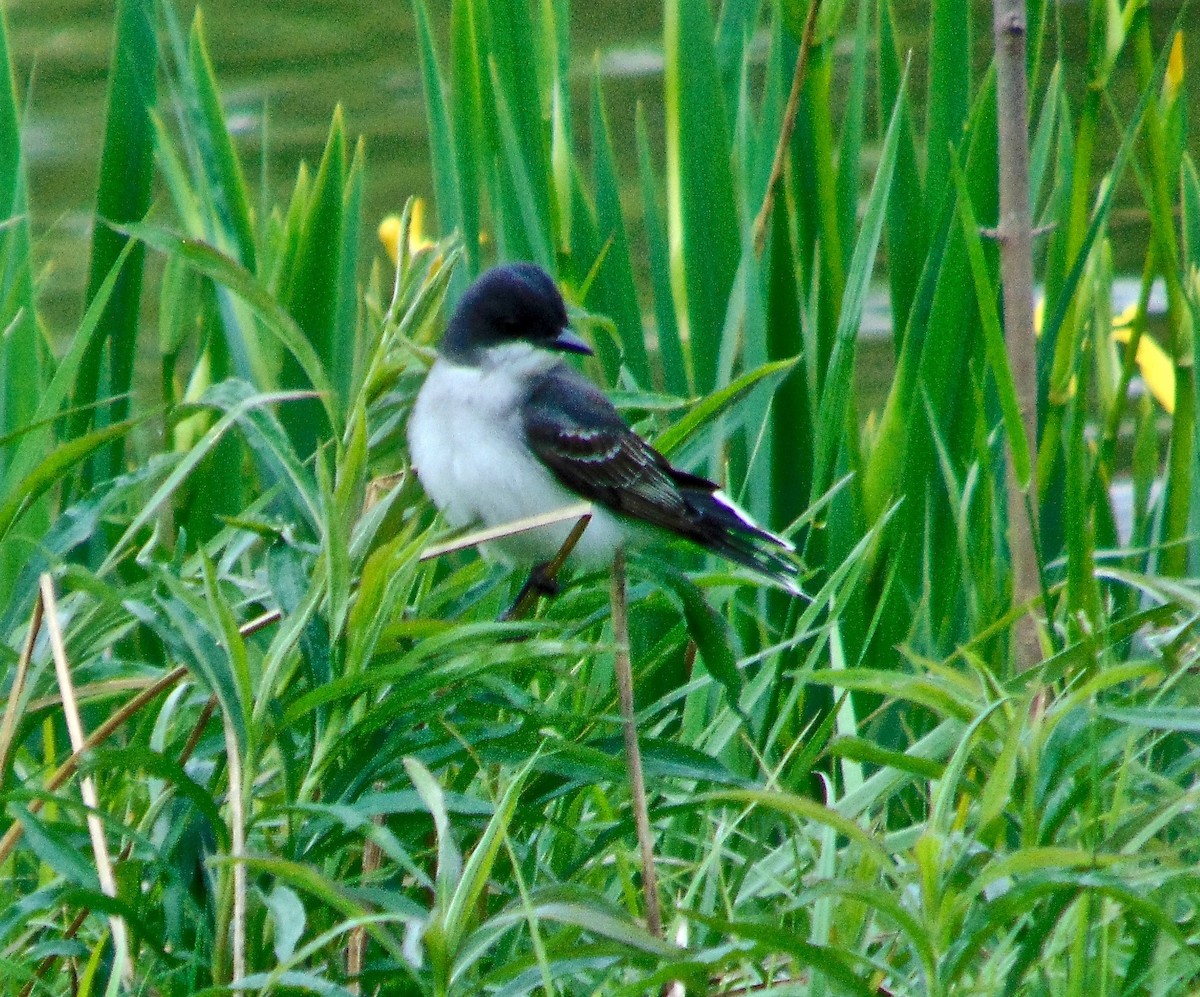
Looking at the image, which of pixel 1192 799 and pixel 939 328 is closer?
pixel 1192 799

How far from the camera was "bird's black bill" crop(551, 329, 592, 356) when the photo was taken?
10.00 feet

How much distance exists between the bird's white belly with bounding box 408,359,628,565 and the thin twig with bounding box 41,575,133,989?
661 mm

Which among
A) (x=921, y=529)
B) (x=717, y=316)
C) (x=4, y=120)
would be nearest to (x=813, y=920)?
(x=921, y=529)

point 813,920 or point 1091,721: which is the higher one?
point 1091,721

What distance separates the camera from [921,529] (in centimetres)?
314

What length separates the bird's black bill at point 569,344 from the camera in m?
3.05

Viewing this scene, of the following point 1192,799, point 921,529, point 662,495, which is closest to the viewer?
point 1192,799

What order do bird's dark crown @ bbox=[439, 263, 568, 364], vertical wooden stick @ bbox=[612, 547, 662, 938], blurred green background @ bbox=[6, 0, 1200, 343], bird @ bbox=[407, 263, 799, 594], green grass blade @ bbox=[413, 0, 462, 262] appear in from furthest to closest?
blurred green background @ bbox=[6, 0, 1200, 343], green grass blade @ bbox=[413, 0, 462, 262], bird's dark crown @ bbox=[439, 263, 568, 364], bird @ bbox=[407, 263, 799, 594], vertical wooden stick @ bbox=[612, 547, 662, 938]

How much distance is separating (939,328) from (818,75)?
0.50m

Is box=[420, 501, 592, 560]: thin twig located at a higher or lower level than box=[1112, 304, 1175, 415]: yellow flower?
higher

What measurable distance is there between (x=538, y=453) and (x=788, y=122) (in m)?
0.65

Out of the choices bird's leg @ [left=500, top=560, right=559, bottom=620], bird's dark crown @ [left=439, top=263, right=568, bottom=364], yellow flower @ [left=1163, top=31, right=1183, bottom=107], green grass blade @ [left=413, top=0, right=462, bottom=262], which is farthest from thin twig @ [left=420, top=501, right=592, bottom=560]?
yellow flower @ [left=1163, top=31, right=1183, bottom=107]

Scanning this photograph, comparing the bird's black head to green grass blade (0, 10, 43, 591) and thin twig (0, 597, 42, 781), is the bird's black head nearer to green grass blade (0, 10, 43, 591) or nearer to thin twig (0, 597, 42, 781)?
green grass blade (0, 10, 43, 591)

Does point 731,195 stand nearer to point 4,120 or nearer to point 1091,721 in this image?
point 4,120
